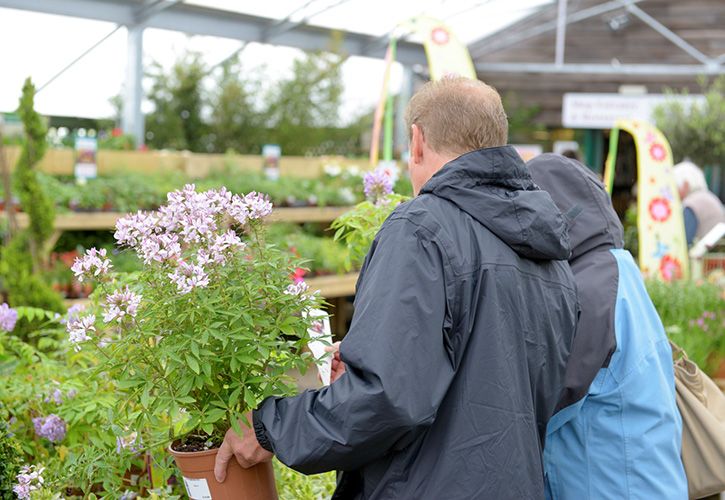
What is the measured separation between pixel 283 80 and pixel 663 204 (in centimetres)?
784

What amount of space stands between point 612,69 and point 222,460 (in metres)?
12.5

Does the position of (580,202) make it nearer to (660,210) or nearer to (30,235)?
(30,235)

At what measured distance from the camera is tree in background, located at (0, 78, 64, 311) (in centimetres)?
391

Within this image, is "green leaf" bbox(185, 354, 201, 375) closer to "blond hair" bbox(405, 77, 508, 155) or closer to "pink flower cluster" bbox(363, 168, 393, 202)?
"blond hair" bbox(405, 77, 508, 155)

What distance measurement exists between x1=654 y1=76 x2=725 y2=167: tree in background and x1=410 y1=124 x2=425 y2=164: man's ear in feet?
25.1

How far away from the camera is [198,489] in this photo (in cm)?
164

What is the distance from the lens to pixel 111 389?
239 centimetres

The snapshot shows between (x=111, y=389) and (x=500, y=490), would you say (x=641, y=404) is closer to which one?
(x=500, y=490)

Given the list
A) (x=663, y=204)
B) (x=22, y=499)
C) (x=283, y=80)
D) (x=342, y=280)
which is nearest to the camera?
(x=22, y=499)

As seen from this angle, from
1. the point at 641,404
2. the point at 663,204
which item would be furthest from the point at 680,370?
the point at 663,204

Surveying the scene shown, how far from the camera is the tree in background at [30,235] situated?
3912 millimetres

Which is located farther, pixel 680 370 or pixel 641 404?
pixel 680 370

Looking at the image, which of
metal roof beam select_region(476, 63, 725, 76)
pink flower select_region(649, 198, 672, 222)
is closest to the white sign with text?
metal roof beam select_region(476, 63, 725, 76)

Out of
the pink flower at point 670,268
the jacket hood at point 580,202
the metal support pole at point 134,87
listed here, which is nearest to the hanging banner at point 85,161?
the metal support pole at point 134,87
